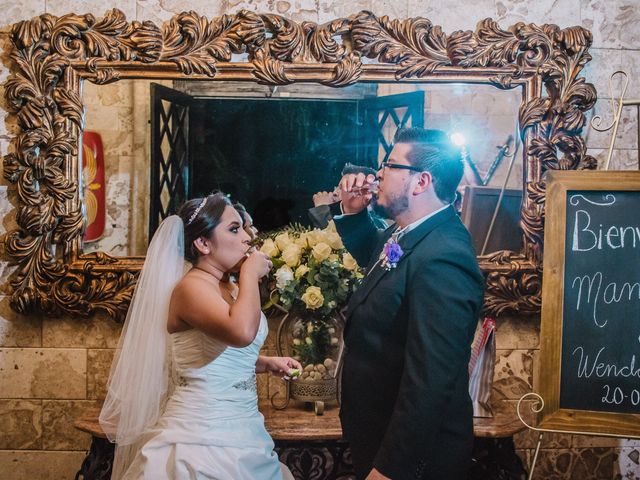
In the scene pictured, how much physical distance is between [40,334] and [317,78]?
164 cm

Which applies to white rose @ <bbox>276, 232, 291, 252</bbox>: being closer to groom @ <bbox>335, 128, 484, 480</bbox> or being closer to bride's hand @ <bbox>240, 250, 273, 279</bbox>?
bride's hand @ <bbox>240, 250, 273, 279</bbox>

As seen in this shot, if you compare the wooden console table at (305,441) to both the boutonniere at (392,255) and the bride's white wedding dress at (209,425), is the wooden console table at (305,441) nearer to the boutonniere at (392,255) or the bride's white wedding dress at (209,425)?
the bride's white wedding dress at (209,425)

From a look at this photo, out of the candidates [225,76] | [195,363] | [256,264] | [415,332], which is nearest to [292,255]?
[256,264]

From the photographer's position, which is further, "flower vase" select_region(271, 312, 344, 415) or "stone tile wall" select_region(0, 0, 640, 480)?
"stone tile wall" select_region(0, 0, 640, 480)

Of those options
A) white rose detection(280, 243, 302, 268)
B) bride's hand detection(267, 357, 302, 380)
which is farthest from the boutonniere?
white rose detection(280, 243, 302, 268)

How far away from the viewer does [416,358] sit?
192 cm

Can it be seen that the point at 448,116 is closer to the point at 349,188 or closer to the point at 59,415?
the point at 349,188

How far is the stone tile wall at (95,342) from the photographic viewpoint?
10.2ft

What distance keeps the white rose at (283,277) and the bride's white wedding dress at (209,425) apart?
31cm

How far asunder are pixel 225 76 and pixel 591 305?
1.74 meters

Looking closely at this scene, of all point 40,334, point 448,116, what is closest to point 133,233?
point 40,334

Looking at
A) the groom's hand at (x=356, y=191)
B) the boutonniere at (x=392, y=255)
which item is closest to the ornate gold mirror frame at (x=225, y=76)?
the groom's hand at (x=356, y=191)

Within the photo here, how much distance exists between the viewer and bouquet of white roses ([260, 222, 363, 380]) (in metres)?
2.78

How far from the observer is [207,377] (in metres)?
2.38
